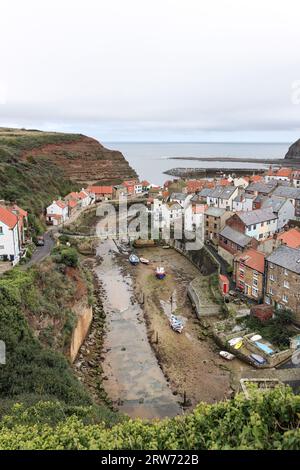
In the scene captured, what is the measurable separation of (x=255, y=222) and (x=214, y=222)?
17.0ft

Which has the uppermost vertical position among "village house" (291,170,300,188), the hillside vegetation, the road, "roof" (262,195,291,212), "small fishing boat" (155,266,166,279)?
"village house" (291,170,300,188)

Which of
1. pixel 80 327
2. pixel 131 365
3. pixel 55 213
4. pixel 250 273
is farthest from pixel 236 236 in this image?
pixel 55 213

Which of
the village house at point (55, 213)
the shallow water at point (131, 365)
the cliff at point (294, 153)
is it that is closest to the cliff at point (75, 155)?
the village house at point (55, 213)

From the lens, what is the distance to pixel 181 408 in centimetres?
2016

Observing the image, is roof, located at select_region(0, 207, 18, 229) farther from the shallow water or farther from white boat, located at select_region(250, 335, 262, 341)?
white boat, located at select_region(250, 335, 262, 341)

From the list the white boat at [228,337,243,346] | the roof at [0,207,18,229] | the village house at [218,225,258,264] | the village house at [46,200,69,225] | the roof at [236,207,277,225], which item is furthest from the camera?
the village house at [46,200,69,225]

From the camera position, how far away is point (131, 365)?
2414 cm

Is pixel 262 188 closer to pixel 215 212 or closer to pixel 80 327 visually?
pixel 215 212

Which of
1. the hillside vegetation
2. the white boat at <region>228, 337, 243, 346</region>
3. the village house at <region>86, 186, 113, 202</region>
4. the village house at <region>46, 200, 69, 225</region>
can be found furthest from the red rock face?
the hillside vegetation

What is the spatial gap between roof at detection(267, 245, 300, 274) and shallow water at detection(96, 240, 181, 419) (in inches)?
447

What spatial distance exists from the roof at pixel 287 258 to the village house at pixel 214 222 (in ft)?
49.8

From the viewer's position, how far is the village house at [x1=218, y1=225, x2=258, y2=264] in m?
34.8

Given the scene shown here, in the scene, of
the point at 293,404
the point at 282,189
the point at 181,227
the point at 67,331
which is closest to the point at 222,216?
the point at 181,227
